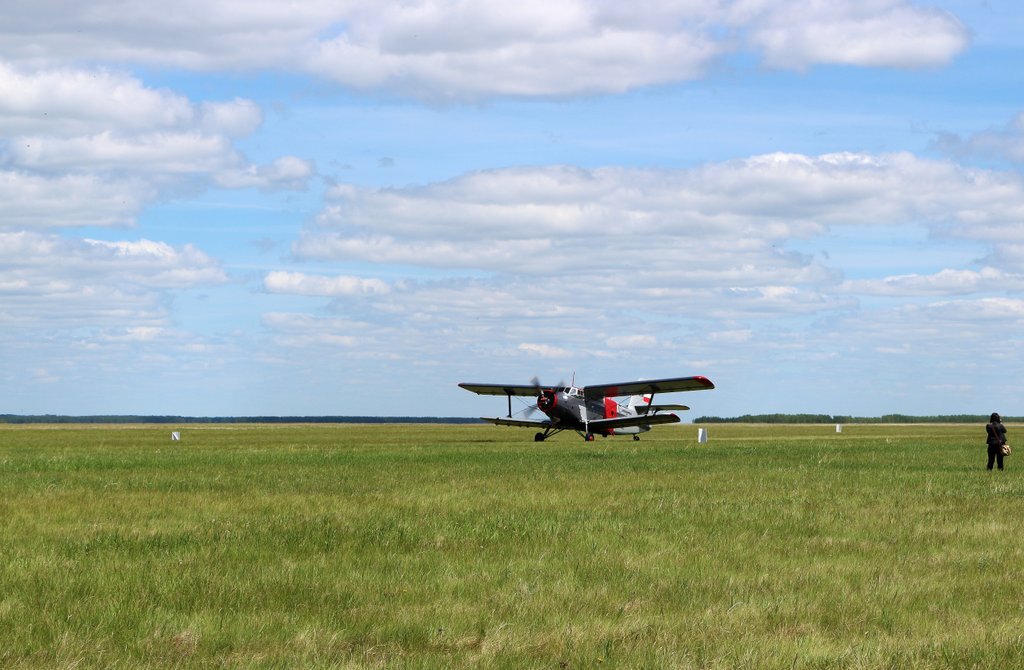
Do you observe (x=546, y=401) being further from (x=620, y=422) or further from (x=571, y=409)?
(x=620, y=422)

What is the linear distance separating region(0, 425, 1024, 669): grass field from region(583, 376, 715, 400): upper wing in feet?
115

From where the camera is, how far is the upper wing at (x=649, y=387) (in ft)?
197

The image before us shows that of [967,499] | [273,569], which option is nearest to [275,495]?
[273,569]

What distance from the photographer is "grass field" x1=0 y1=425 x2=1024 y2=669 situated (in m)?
9.23

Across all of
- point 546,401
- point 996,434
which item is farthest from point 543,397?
point 996,434

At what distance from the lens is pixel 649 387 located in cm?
6394

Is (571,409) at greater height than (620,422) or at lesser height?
greater

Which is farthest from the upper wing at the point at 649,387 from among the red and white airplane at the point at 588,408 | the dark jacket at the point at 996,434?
the dark jacket at the point at 996,434

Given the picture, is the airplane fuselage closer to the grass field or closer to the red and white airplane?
the red and white airplane

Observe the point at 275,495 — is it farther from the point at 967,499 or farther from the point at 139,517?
the point at 967,499

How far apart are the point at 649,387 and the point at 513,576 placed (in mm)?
51851

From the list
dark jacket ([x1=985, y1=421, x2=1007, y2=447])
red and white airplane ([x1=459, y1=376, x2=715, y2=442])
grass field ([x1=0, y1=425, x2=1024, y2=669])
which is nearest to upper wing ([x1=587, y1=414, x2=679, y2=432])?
red and white airplane ([x1=459, y1=376, x2=715, y2=442])

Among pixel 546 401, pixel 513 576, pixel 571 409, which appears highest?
pixel 546 401

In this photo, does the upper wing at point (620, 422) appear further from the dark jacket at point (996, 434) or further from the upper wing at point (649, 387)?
the dark jacket at point (996, 434)
